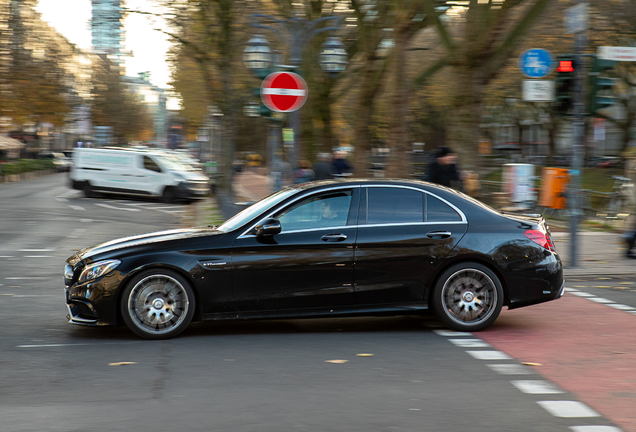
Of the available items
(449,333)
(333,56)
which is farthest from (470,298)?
(333,56)

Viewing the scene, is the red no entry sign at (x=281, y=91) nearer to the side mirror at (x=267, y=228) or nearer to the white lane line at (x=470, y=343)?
the side mirror at (x=267, y=228)

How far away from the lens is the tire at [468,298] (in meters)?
7.35

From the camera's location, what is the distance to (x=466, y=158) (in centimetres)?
2091

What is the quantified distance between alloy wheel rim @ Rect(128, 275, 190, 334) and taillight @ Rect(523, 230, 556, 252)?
125 inches

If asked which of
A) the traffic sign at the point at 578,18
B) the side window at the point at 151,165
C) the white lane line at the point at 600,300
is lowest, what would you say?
the white lane line at the point at 600,300

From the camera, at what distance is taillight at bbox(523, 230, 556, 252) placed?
7.53 metres

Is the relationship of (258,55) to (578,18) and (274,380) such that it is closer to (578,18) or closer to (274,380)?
(578,18)

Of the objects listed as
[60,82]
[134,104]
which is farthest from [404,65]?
[134,104]

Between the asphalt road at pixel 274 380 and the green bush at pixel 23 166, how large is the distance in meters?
42.1

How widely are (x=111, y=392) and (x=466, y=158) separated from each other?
54.5ft

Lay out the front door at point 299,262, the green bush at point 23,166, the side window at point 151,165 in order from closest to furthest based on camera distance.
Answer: the front door at point 299,262 < the side window at point 151,165 < the green bush at point 23,166

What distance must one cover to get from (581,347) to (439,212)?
5.60 feet

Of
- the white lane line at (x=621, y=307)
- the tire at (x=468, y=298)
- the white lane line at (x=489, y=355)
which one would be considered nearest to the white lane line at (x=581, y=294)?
the white lane line at (x=621, y=307)

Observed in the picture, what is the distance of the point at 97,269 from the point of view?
22.9 ft
